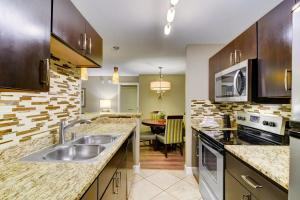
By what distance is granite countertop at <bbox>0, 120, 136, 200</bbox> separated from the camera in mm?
748

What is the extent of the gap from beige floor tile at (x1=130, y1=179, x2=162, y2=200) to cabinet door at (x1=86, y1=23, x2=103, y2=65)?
5.84 ft

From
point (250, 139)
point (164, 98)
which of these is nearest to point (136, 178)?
point (250, 139)

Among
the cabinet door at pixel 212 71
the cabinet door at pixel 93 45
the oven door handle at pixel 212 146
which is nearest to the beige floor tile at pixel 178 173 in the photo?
the oven door handle at pixel 212 146

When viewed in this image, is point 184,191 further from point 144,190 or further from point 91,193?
point 91,193

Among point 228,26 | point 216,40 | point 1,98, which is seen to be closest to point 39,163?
point 1,98

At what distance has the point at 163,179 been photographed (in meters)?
3.13

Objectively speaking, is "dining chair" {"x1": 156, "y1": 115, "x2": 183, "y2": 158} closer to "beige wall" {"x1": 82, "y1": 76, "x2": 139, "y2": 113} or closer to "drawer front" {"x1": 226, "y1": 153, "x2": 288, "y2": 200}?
"drawer front" {"x1": 226, "y1": 153, "x2": 288, "y2": 200}

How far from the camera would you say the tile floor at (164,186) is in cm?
257

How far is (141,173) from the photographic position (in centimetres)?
339

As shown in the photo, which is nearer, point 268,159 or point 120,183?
point 268,159

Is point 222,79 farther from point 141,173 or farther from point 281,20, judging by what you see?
point 141,173

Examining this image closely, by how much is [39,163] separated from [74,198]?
1.71 feet

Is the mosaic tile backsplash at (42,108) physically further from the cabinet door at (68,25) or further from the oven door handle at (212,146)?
the oven door handle at (212,146)

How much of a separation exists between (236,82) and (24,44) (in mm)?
1802
